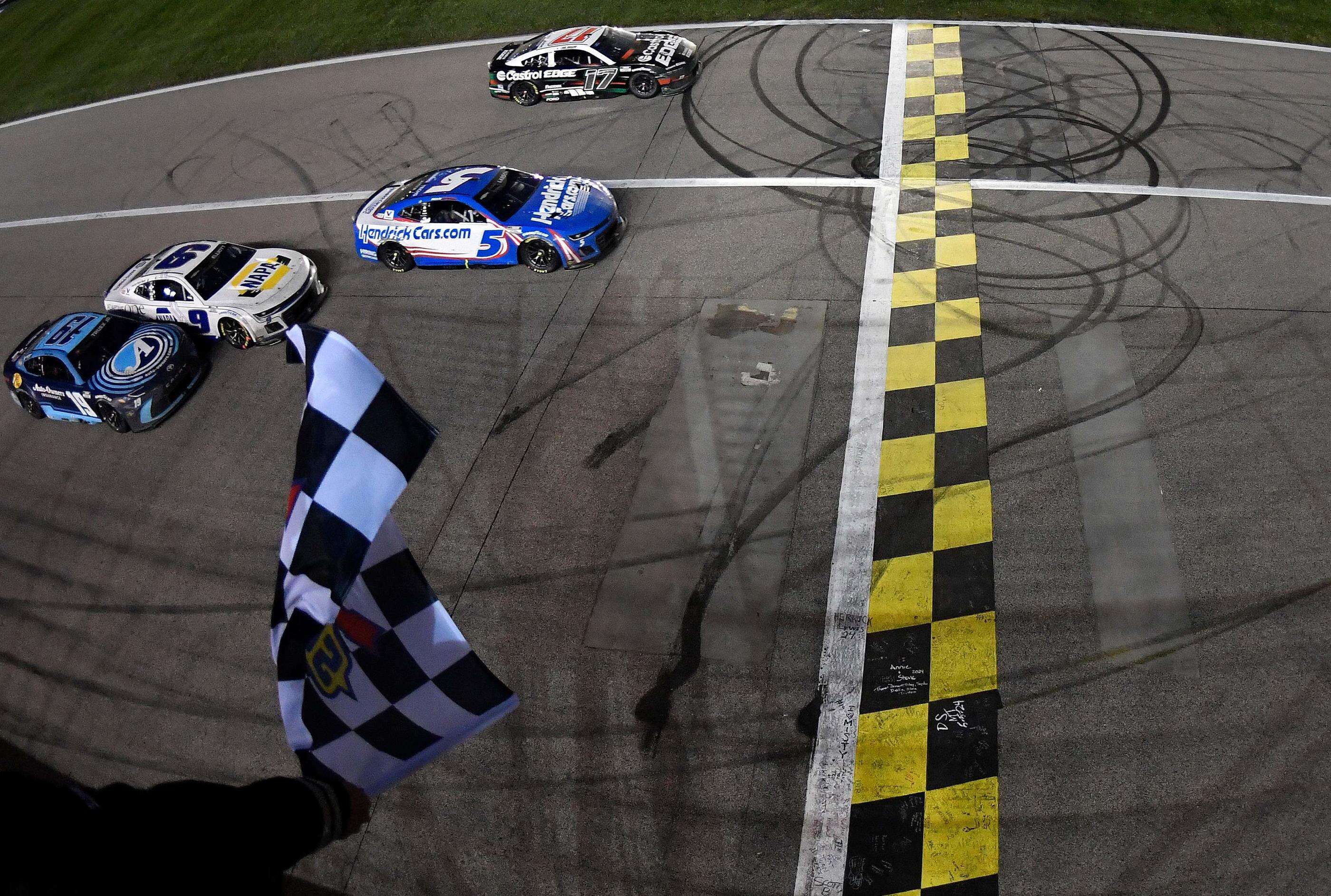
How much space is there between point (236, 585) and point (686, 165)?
9.52 metres

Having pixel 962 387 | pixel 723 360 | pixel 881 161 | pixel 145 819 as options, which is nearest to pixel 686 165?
pixel 881 161

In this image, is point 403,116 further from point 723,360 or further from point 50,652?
point 50,652

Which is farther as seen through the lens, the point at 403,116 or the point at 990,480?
the point at 403,116

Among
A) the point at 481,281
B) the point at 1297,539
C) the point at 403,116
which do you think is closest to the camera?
the point at 1297,539

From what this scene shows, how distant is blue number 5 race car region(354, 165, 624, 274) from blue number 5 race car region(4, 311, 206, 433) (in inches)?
128

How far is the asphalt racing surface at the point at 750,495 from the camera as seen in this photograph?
7172mm

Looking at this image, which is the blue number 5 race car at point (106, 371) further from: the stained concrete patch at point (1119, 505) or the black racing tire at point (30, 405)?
the stained concrete patch at point (1119, 505)

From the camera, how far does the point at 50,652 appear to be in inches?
375

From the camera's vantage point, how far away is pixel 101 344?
12.1 metres

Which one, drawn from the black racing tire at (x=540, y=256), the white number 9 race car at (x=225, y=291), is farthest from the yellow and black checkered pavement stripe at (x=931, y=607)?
the white number 9 race car at (x=225, y=291)

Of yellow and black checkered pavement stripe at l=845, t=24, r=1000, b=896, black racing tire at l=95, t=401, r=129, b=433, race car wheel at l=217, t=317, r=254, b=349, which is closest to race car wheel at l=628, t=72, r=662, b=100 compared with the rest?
yellow and black checkered pavement stripe at l=845, t=24, r=1000, b=896

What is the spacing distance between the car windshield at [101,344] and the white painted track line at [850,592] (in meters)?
10.4

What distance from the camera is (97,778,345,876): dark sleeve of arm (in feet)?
8.75

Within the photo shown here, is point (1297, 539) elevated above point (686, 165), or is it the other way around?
point (686, 165)
